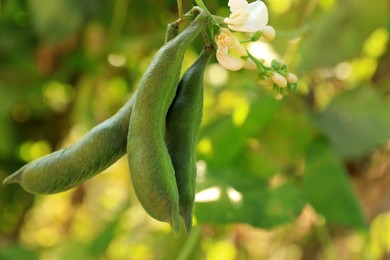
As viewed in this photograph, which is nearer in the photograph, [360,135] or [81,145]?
[81,145]

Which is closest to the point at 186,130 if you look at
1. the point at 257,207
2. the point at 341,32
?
the point at 257,207

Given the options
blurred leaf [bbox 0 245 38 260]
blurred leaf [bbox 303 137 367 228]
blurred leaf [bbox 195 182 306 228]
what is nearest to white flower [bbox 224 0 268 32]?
blurred leaf [bbox 195 182 306 228]

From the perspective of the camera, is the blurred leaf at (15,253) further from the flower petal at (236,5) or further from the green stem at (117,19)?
the flower petal at (236,5)

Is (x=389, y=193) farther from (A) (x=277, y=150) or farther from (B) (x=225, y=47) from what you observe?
(B) (x=225, y=47)

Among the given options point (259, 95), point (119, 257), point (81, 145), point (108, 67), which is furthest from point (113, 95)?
point (81, 145)

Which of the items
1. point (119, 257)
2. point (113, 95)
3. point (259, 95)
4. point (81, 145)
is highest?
point (81, 145)

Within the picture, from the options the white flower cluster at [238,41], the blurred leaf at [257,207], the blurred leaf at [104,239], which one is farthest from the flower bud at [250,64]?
the blurred leaf at [104,239]
